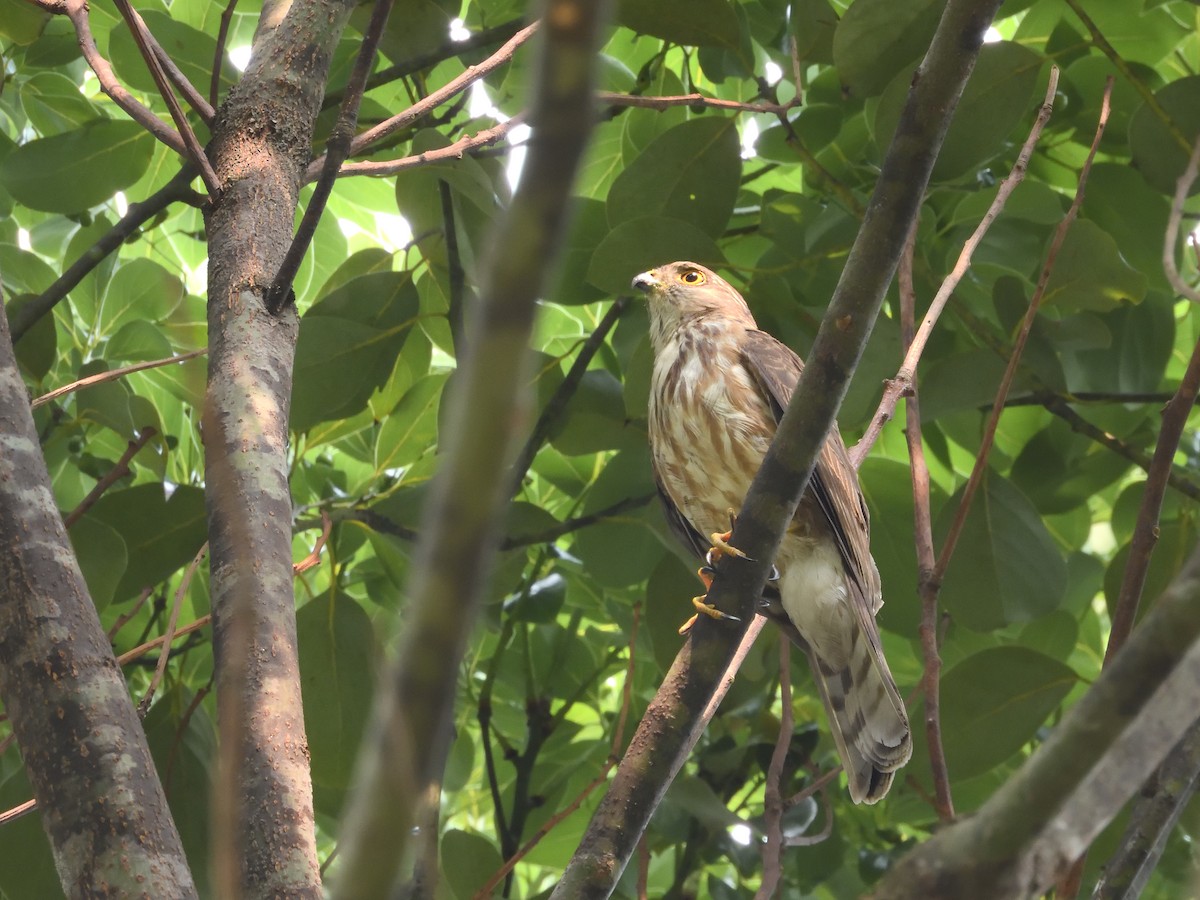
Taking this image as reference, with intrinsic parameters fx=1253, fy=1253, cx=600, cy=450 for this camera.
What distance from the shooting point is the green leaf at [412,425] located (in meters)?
3.54

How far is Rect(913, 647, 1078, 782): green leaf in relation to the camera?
9.66 feet

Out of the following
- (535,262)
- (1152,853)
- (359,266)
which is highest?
(359,266)

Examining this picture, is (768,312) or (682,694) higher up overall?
(768,312)

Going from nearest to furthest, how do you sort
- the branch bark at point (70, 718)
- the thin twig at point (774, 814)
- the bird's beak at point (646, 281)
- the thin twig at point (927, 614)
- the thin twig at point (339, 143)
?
1. the branch bark at point (70, 718)
2. the thin twig at point (339, 143)
3. the thin twig at point (927, 614)
4. the thin twig at point (774, 814)
5. the bird's beak at point (646, 281)

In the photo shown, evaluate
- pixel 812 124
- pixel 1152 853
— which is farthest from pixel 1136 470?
pixel 1152 853

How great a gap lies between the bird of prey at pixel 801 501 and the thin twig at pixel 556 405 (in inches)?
7.1

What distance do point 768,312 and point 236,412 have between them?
1882mm

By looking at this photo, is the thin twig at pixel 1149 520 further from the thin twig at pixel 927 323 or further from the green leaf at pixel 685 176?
the green leaf at pixel 685 176

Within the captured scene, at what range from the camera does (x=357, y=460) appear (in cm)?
390

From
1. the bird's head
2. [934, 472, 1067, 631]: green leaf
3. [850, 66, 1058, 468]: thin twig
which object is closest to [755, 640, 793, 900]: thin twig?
[850, 66, 1058, 468]: thin twig

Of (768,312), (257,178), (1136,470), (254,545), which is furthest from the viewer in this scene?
(1136,470)

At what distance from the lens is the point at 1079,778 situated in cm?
91

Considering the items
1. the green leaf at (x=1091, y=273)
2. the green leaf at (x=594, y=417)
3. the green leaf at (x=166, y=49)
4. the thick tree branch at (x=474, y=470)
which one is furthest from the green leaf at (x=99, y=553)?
the thick tree branch at (x=474, y=470)

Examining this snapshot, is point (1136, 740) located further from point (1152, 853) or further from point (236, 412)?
point (236, 412)
